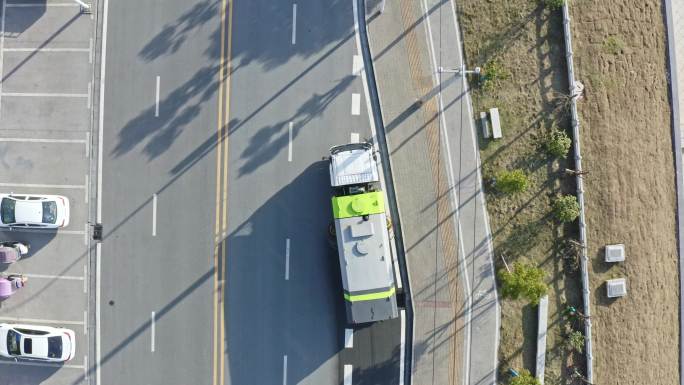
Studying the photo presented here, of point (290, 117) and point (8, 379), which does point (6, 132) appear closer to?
point (8, 379)

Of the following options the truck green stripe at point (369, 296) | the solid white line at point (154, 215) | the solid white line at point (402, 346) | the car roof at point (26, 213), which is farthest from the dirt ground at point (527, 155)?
the car roof at point (26, 213)

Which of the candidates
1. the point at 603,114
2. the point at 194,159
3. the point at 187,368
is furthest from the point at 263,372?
the point at 603,114

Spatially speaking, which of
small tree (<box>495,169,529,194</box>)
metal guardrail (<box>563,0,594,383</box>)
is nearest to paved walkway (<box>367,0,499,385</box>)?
small tree (<box>495,169,529,194</box>)

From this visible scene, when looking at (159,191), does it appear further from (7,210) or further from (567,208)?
(567,208)

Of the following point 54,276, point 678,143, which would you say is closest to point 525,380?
point 678,143

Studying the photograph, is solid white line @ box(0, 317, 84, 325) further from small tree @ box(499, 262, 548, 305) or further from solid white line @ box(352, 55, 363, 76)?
small tree @ box(499, 262, 548, 305)

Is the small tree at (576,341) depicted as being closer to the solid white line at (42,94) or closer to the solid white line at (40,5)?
the solid white line at (42,94)

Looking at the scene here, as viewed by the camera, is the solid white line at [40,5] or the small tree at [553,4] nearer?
the small tree at [553,4]
